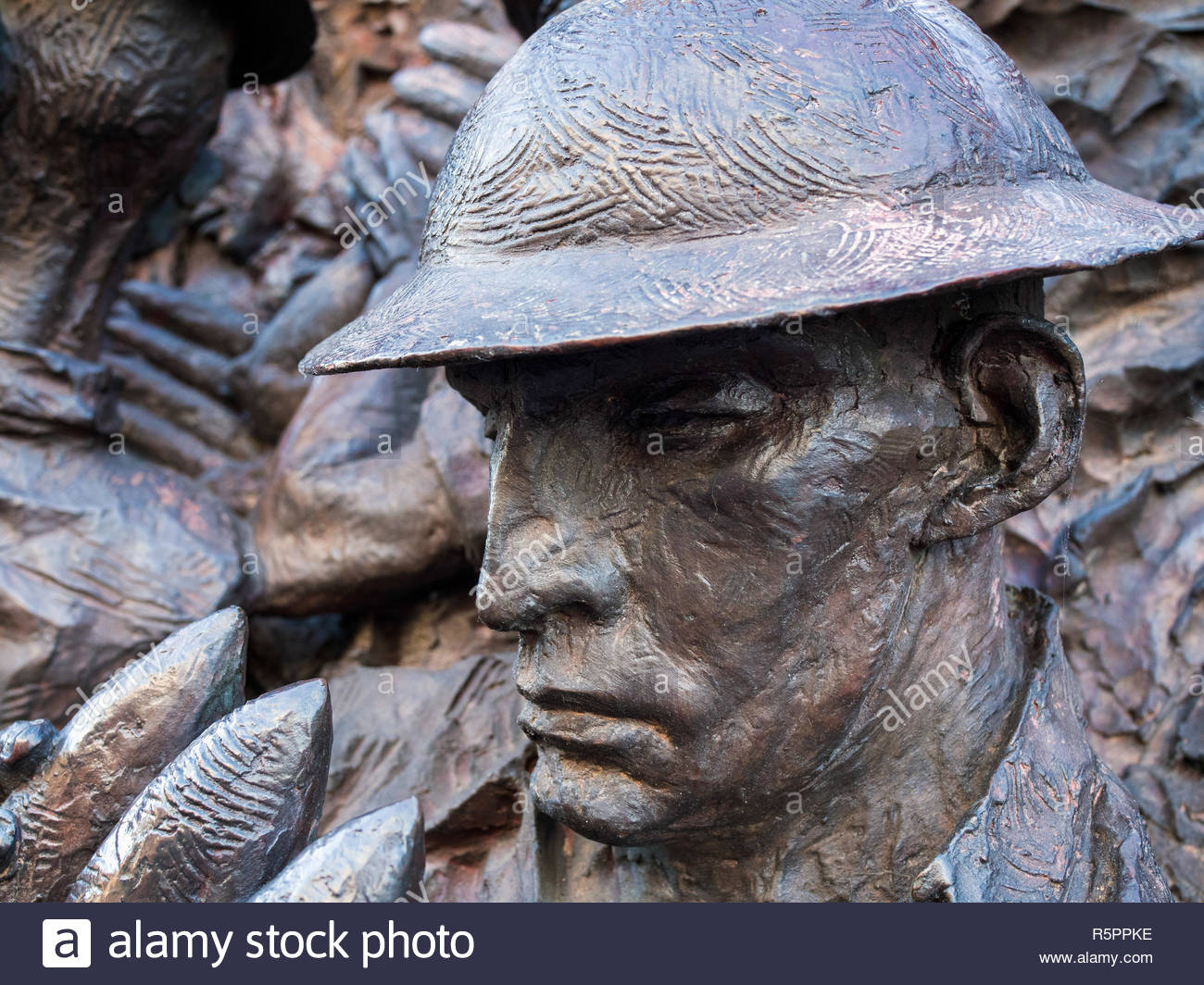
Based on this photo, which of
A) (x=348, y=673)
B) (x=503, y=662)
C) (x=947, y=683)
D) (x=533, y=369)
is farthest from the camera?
(x=348, y=673)

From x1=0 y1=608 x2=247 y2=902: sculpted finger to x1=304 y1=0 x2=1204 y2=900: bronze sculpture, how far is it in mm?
468

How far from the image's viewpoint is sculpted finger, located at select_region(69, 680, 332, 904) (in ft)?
5.48

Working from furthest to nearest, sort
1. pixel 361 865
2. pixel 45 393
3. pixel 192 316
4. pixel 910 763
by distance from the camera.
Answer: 1. pixel 192 316
2. pixel 45 393
3. pixel 910 763
4. pixel 361 865

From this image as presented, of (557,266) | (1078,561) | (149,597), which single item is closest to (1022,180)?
(557,266)

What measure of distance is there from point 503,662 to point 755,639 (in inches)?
46.7

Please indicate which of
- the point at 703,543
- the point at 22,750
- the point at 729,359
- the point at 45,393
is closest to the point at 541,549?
the point at 703,543

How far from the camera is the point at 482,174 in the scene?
1828mm

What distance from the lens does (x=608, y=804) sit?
6.26 feet

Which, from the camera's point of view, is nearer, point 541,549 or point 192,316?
point 541,549

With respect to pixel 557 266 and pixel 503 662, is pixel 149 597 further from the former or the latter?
pixel 557 266

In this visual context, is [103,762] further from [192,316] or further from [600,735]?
[192,316]

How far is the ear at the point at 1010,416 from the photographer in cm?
183

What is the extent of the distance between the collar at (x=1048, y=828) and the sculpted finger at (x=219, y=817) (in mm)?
895

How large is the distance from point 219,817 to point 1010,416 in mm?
1205
